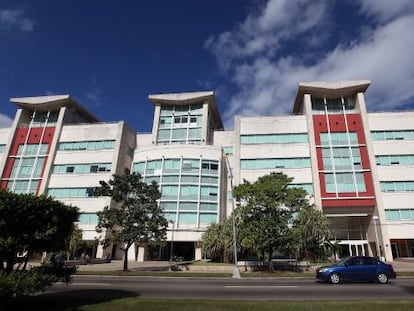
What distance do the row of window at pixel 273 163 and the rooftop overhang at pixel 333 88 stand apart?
1310 cm

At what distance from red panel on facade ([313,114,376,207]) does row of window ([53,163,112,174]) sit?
37.4 meters

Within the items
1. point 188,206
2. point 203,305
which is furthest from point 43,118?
point 203,305

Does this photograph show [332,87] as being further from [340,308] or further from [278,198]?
[340,308]

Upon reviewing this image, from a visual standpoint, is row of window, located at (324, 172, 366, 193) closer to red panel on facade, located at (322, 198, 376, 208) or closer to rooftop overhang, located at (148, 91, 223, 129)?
red panel on facade, located at (322, 198, 376, 208)

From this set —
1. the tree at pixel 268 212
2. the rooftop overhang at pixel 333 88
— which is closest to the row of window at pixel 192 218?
the tree at pixel 268 212

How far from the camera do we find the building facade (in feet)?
158

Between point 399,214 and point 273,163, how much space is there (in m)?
20.3

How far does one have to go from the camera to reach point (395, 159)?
162 ft

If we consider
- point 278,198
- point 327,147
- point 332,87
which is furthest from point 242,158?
point 278,198

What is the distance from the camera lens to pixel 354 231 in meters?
51.0

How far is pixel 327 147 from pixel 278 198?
93.1 ft

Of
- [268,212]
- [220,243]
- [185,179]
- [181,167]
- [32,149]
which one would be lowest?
[220,243]

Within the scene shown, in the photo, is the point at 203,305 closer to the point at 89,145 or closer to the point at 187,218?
the point at 187,218

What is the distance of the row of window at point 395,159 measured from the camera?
48938 mm
